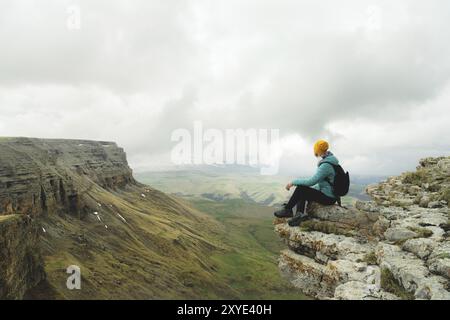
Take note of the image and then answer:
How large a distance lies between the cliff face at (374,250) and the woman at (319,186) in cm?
53

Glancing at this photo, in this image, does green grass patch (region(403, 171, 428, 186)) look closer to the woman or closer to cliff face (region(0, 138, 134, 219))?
the woman

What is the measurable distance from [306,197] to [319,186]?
0.92m

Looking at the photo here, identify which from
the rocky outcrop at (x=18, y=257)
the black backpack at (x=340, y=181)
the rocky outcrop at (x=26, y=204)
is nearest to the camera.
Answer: the black backpack at (x=340, y=181)

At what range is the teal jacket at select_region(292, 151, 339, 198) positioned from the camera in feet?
51.6

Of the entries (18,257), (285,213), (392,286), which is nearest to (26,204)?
(18,257)

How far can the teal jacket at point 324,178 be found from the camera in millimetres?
15727

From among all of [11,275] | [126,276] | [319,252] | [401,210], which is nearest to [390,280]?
[319,252]

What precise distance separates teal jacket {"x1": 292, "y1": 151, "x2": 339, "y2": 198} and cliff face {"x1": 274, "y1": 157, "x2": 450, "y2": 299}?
1.02 m

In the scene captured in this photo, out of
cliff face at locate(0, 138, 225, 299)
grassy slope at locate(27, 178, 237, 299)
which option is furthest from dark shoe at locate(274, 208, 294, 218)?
grassy slope at locate(27, 178, 237, 299)

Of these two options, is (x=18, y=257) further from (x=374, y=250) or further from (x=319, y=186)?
(x=374, y=250)

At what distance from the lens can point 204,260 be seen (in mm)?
188625

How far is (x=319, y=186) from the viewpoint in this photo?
16.6 m

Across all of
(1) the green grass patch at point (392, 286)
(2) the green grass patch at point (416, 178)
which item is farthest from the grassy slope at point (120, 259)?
(1) the green grass patch at point (392, 286)

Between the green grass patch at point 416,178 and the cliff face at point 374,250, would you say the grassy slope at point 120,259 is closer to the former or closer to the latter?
the cliff face at point 374,250
